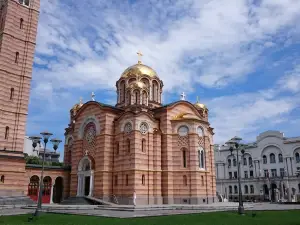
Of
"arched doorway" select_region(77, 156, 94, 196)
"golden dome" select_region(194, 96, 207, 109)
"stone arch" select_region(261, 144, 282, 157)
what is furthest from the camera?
"stone arch" select_region(261, 144, 282, 157)

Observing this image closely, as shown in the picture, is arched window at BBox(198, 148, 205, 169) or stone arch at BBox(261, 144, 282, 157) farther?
stone arch at BBox(261, 144, 282, 157)

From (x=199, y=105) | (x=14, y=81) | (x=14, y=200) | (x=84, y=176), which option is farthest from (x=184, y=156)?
(x=14, y=81)

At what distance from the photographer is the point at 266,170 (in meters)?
48.1

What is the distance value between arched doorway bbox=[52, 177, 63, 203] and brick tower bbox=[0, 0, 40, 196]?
472 cm

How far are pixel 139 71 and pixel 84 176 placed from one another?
12.6m

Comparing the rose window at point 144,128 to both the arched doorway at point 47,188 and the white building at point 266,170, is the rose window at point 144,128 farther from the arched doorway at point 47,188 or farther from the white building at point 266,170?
the white building at point 266,170

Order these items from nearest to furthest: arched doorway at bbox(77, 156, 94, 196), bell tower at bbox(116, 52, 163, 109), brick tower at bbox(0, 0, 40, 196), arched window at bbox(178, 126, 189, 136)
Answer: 1. brick tower at bbox(0, 0, 40, 196)
2. arched window at bbox(178, 126, 189, 136)
3. arched doorway at bbox(77, 156, 94, 196)
4. bell tower at bbox(116, 52, 163, 109)

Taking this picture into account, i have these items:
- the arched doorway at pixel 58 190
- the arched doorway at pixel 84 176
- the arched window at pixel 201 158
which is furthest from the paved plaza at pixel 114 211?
the arched doorway at pixel 58 190

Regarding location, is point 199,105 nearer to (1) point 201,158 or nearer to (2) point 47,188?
(1) point 201,158

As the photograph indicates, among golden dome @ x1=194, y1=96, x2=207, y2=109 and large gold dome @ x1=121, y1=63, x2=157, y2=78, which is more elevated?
large gold dome @ x1=121, y1=63, x2=157, y2=78

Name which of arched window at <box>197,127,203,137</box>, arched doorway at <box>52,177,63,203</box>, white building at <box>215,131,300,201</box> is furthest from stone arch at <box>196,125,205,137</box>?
white building at <box>215,131,300,201</box>

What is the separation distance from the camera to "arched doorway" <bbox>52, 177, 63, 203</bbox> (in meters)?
32.5

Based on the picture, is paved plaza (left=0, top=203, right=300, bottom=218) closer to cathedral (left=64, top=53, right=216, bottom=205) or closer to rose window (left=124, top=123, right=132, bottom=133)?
cathedral (left=64, top=53, right=216, bottom=205)

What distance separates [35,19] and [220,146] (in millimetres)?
38044
